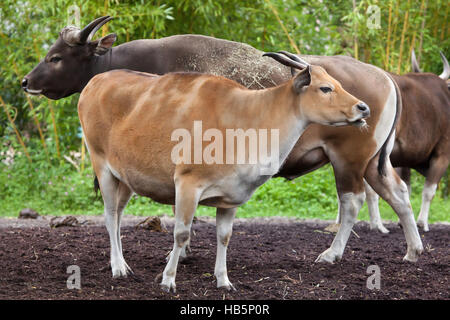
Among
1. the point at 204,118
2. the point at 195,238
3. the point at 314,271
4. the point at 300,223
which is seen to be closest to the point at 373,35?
the point at 300,223

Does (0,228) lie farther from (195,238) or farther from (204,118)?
(204,118)

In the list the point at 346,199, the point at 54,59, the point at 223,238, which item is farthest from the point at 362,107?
the point at 54,59

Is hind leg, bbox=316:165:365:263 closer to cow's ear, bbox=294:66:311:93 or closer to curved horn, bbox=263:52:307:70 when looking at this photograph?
curved horn, bbox=263:52:307:70

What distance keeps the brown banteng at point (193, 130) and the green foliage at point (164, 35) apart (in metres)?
4.36

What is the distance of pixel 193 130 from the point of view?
14.2ft

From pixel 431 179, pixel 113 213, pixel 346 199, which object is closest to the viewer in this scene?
pixel 113 213

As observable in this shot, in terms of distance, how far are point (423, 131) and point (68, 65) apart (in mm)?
3874

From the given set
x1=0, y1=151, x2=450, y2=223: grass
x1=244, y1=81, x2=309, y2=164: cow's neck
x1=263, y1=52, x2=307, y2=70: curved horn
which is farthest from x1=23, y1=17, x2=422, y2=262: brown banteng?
x1=0, y1=151, x2=450, y2=223: grass

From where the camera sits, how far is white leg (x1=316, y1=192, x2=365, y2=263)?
18.2 feet

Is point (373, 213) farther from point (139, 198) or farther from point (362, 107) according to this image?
point (362, 107)

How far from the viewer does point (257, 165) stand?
13.7ft

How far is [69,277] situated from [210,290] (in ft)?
3.31

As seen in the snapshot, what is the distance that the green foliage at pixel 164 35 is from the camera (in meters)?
9.53

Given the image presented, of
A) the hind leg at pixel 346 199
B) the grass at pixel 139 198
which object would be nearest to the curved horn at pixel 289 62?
the hind leg at pixel 346 199
